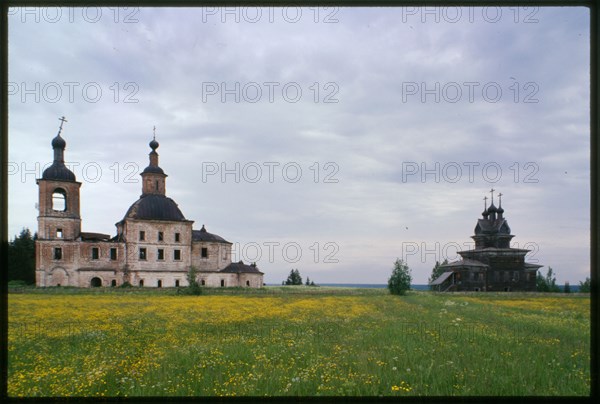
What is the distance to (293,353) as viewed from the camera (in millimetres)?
7082

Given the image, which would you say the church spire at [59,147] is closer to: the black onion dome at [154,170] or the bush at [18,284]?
the black onion dome at [154,170]

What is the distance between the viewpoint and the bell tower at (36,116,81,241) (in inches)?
320

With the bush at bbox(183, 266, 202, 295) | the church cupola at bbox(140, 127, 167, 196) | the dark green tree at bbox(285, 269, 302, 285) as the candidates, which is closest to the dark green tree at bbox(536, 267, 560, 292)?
the dark green tree at bbox(285, 269, 302, 285)

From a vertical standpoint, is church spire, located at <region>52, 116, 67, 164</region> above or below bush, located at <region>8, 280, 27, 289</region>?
above

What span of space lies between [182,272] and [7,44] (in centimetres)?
1957

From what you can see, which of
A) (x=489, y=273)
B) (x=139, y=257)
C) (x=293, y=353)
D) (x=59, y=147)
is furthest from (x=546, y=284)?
(x=139, y=257)

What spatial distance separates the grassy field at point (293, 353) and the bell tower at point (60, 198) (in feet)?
10.7

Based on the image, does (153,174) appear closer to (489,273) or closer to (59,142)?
(59,142)

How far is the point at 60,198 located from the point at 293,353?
6826 millimetres

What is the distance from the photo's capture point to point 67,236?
17141 millimetres

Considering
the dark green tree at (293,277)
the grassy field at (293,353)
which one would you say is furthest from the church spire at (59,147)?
the dark green tree at (293,277)

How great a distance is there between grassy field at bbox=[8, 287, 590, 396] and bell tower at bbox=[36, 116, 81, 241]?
3272 mm

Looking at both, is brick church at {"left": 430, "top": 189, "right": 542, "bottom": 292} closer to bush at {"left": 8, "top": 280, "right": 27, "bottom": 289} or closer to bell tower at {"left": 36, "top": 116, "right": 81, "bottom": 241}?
bell tower at {"left": 36, "top": 116, "right": 81, "bottom": 241}
